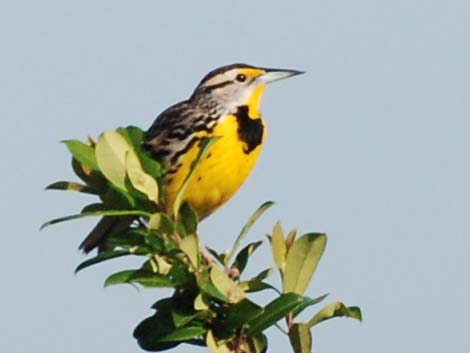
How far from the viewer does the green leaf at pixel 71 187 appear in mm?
3057

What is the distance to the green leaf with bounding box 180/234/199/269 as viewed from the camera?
2.71 metres

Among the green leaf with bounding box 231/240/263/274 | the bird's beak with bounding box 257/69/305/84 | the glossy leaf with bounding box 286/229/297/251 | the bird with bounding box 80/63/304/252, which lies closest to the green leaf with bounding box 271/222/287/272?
the glossy leaf with bounding box 286/229/297/251

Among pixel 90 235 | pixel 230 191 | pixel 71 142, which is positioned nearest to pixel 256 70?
pixel 230 191

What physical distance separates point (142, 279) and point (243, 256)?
0.35 m

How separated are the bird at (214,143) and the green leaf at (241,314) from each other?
1560 millimetres

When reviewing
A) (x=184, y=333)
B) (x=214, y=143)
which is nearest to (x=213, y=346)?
(x=184, y=333)

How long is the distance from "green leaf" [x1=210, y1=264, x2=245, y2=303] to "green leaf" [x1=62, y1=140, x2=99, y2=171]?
508 millimetres

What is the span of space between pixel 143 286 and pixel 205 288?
0.13 meters

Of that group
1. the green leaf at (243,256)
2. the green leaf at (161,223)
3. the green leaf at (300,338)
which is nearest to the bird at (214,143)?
the green leaf at (243,256)

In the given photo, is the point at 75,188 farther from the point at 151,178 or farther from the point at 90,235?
the point at 90,235

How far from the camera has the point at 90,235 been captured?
4527mm

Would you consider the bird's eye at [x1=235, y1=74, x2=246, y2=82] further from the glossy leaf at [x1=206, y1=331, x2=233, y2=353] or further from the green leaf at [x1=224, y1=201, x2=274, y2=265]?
the glossy leaf at [x1=206, y1=331, x2=233, y2=353]

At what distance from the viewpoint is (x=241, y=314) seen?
2656 millimetres

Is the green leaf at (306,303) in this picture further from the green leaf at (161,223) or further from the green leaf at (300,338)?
the green leaf at (161,223)
